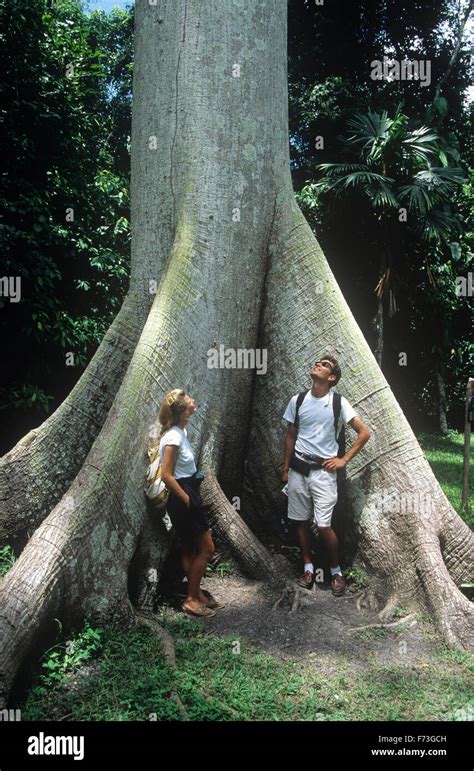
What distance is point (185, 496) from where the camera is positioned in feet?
15.5

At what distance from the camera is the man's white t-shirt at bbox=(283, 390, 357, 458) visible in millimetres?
5277

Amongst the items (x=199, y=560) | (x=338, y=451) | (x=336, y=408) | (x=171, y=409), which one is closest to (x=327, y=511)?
(x=338, y=451)

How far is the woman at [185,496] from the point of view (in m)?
4.67

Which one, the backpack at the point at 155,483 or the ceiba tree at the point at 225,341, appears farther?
the ceiba tree at the point at 225,341

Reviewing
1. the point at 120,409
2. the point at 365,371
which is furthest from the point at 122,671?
the point at 365,371

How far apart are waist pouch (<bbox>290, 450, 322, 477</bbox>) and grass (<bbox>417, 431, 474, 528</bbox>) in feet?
9.58

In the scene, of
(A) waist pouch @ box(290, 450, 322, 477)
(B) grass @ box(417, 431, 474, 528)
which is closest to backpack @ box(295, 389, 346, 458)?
(A) waist pouch @ box(290, 450, 322, 477)

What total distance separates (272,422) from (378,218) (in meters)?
10.2

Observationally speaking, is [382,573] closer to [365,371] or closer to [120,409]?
[365,371]

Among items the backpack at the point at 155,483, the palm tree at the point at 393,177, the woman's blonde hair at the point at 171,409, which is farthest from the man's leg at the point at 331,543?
the palm tree at the point at 393,177

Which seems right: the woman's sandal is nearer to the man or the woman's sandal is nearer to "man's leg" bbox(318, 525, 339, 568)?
the man

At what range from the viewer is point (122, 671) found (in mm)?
4070

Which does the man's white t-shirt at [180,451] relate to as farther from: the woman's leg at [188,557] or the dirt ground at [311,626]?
the dirt ground at [311,626]

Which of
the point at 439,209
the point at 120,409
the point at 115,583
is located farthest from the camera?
the point at 439,209
